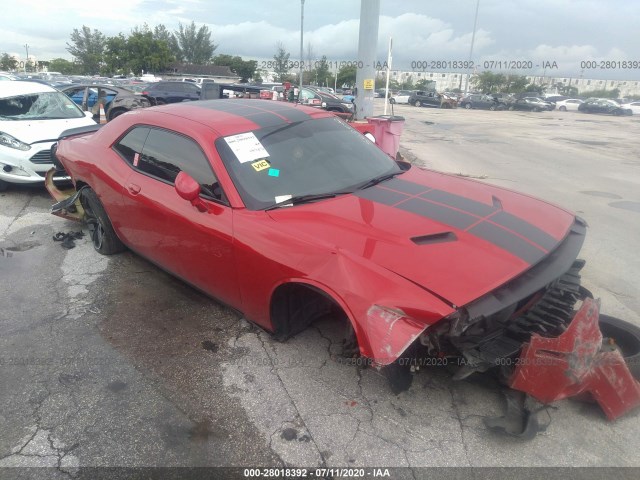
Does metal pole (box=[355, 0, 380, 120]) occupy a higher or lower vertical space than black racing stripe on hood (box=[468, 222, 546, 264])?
higher

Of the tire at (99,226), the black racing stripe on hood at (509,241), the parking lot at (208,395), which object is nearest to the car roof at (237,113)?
the tire at (99,226)

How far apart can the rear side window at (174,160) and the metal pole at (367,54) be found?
7.72 metres

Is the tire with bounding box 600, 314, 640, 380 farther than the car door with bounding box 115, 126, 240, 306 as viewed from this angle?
No

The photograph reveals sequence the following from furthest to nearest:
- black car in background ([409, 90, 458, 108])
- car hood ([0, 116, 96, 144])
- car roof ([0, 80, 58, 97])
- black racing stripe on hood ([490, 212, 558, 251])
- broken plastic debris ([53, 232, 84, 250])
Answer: black car in background ([409, 90, 458, 108]) → car roof ([0, 80, 58, 97]) → car hood ([0, 116, 96, 144]) → broken plastic debris ([53, 232, 84, 250]) → black racing stripe on hood ([490, 212, 558, 251])

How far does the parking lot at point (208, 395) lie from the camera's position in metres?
2.28

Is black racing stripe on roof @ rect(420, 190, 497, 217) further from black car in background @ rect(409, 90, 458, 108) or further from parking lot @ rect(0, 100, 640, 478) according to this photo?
black car in background @ rect(409, 90, 458, 108)

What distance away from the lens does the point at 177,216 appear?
10.6ft

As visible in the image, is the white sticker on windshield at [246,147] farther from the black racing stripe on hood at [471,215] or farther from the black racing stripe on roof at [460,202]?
the black racing stripe on roof at [460,202]

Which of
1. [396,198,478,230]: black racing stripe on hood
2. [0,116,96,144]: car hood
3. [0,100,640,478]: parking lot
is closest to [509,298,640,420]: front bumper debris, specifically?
[0,100,640,478]: parking lot

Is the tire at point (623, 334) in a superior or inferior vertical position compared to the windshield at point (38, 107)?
inferior

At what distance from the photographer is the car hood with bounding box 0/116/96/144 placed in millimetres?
6734

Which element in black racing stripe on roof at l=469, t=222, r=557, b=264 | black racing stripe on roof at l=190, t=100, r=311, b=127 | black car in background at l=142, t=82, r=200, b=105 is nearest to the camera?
black racing stripe on roof at l=469, t=222, r=557, b=264

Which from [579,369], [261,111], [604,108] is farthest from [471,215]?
[604,108]

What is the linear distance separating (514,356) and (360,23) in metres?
9.38
